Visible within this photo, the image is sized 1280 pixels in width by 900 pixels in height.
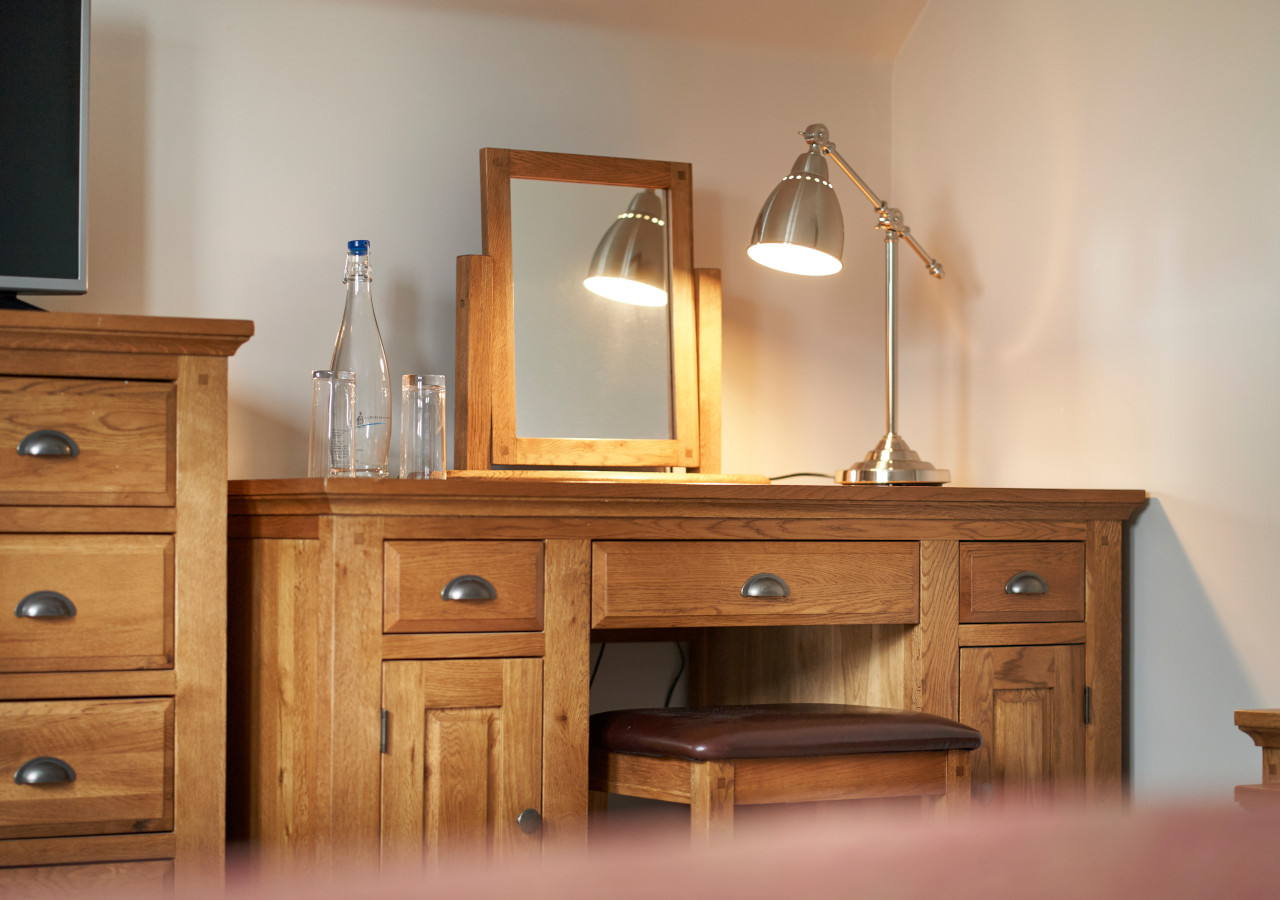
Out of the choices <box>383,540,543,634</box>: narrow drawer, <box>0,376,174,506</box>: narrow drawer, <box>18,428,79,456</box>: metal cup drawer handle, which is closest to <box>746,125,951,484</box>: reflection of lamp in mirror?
<box>383,540,543,634</box>: narrow drawer

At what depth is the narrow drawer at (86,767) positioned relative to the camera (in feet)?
4.71

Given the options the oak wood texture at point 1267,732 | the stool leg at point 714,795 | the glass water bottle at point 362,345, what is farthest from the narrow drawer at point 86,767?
the oak wood texture at point 1267,732

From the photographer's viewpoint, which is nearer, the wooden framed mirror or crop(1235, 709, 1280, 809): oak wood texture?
crop(1235, 709, 1280, 809): oak wood texture

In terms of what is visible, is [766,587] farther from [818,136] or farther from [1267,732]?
[818,136]

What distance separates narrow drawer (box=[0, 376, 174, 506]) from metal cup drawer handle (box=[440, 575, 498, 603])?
384mm

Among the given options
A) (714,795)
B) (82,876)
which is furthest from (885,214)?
(82,876)

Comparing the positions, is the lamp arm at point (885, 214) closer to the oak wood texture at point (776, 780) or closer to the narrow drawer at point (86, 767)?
the oak wood texture at point (776, 780)

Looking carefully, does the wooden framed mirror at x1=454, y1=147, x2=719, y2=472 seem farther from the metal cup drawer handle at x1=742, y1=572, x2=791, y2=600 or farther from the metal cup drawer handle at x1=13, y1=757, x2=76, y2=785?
the metal cup drawer handle at x1=13, y1=757, x2=76, y2=785

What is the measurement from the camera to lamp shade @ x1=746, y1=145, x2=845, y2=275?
2.01 meters

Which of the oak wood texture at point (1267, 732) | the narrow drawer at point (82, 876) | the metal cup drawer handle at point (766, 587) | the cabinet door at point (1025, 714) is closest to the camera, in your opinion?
the oak wood texture at point (1267, 732)

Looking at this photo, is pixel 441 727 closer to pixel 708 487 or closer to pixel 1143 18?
pixel 708 487

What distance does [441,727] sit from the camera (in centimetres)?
150

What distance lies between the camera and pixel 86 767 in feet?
4.80

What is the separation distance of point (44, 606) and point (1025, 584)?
140 cm
